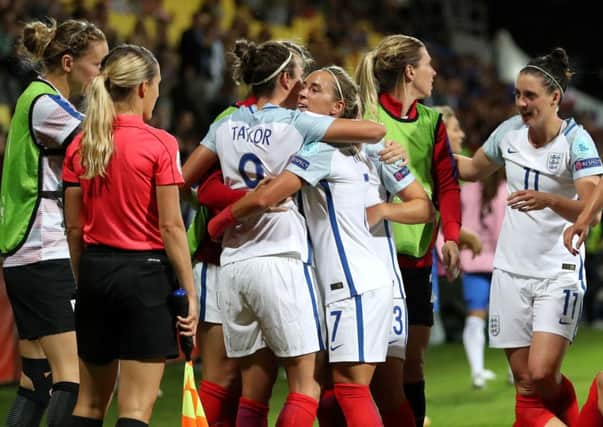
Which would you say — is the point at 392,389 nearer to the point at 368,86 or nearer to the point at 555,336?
the point at 555,336

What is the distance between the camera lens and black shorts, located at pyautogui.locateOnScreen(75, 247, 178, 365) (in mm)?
4492

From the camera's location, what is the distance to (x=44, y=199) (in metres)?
5.42

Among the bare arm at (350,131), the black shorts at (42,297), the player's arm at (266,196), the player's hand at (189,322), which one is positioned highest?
the bare arm at (350,131)

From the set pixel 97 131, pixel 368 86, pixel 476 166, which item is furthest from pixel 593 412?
pixel 97 131

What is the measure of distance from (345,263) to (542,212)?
118 cm

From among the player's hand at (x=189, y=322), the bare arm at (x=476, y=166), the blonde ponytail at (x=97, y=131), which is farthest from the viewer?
the bare arm at (x=476, y=166)

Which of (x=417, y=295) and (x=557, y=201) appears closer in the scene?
(x=557, y=201)

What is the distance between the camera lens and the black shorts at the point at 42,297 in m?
5.40

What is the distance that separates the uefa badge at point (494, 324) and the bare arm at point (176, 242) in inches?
65.3

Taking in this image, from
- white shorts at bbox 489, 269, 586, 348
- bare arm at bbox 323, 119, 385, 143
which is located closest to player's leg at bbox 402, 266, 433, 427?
white shorts at bbox 489, 269, 586, 348

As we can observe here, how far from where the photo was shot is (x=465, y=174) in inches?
237

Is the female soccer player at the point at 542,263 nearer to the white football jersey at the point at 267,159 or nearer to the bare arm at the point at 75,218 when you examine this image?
the white football jersey at the point at 267,159

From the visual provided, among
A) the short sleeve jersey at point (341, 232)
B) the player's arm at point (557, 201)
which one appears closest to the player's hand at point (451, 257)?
the player's arm at point (557, 201)

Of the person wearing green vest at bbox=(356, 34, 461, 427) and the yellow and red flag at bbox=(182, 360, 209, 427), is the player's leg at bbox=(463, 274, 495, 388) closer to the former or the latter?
the person wearing green vest at bbox=(356, 34, 461, 427)
